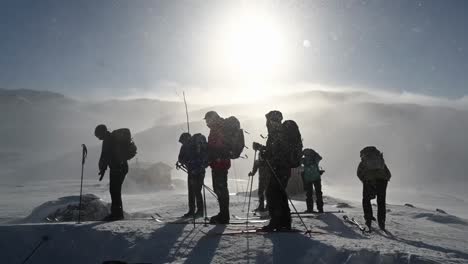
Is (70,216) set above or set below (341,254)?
below

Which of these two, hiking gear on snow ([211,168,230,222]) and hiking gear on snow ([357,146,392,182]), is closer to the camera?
hiking gear on snow ([211,168,230,222])

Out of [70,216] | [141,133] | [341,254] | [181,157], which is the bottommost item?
[70,216]

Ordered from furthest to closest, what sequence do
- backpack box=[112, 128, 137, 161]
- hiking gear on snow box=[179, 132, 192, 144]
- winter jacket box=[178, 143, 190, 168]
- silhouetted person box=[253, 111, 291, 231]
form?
hiking gear on snow box=[179, 132, 192, 144] < winter jacket box=[178, 143, 190, 168] < backpack box=[112, 128, 137, 161] < silhouetted person box=[253, 111, 291, 231]

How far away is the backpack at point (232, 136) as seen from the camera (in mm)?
6926

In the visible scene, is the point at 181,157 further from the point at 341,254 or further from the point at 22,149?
the point at 22,149

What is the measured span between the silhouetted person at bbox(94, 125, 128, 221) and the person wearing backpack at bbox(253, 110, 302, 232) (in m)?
3.56

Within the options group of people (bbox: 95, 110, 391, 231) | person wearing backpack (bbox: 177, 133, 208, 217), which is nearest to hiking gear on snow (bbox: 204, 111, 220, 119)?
group of people (bbox: 95, 110, 391, 231)

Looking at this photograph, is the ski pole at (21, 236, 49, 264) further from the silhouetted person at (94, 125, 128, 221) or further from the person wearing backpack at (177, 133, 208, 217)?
the person wearing backpack at (177, 133, 208, 217)

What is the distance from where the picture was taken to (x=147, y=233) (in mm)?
5734

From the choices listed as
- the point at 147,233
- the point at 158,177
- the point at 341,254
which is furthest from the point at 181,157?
the point at 158,177

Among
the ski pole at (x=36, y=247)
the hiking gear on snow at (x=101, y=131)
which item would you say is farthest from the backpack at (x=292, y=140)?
the hiking gear on snow at (x=101, y=131)

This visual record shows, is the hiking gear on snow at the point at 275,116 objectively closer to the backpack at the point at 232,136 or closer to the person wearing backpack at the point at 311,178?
the backpack at the point at 232,136

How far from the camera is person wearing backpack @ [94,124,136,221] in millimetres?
8016

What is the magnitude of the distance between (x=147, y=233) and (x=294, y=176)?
18341 mm
